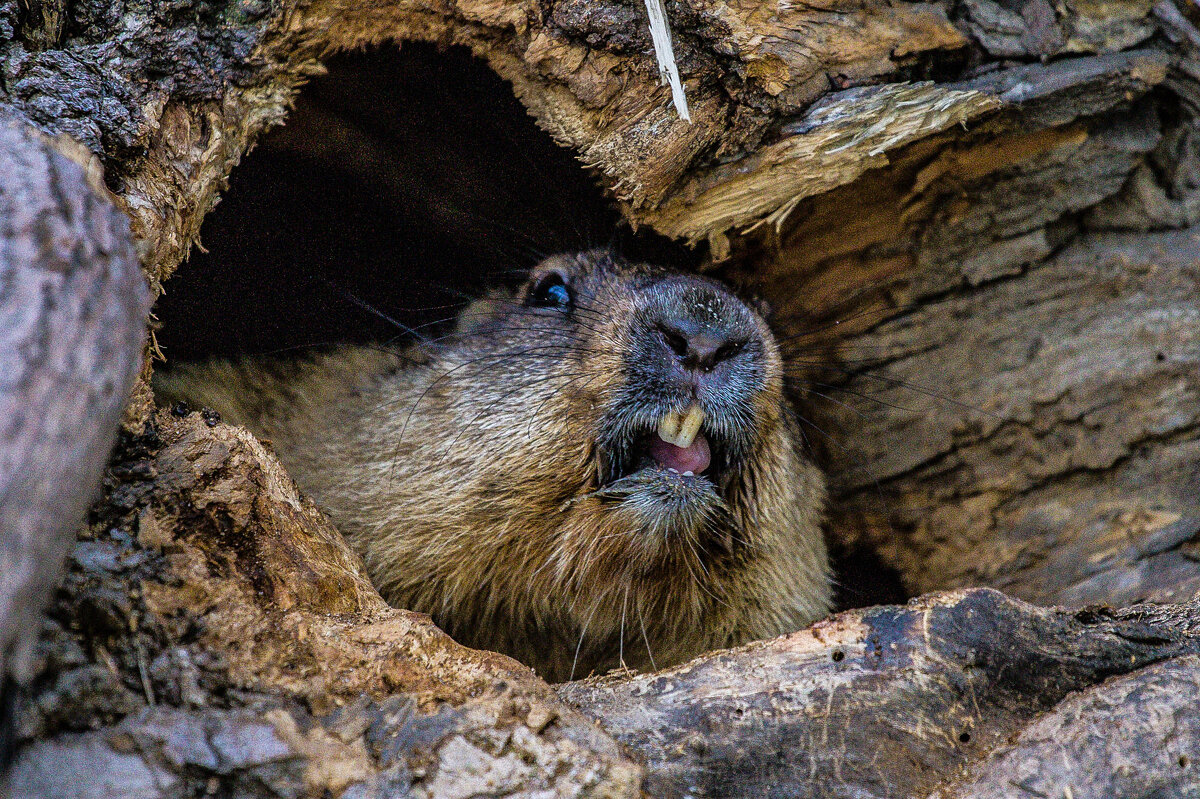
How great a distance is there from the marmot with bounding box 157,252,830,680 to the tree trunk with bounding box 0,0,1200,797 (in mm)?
682

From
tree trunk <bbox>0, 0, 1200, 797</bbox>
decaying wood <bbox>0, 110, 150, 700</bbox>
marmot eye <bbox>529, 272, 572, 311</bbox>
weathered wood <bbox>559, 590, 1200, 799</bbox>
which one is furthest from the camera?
marmot eye <bbox>529, 272, 572, 311</bbox>

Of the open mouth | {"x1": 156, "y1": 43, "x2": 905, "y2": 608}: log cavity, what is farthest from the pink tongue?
{"x1": 156, "y1": 43, "x2": 905, "y2": 608}: log cavity

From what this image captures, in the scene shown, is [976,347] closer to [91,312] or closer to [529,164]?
[529,164]

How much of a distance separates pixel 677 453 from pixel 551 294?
3.56 feet

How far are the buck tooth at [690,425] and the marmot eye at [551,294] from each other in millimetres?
972

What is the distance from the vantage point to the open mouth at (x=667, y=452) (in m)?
3.22

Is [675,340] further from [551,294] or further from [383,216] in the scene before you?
[383,216]

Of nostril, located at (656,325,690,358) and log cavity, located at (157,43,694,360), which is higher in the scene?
log cavity, located at (157,43,694,360)

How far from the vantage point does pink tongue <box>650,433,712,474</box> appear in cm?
335

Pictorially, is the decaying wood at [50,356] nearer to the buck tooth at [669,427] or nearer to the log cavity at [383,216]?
the log cavity at [383,216]

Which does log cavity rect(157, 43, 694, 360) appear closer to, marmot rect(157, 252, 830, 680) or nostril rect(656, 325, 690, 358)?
marmot rect(157, 252, 830, 680)

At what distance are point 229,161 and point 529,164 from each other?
115 cm

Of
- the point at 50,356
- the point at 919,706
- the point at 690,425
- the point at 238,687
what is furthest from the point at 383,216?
the point at 919,706

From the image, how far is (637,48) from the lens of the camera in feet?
10.8
